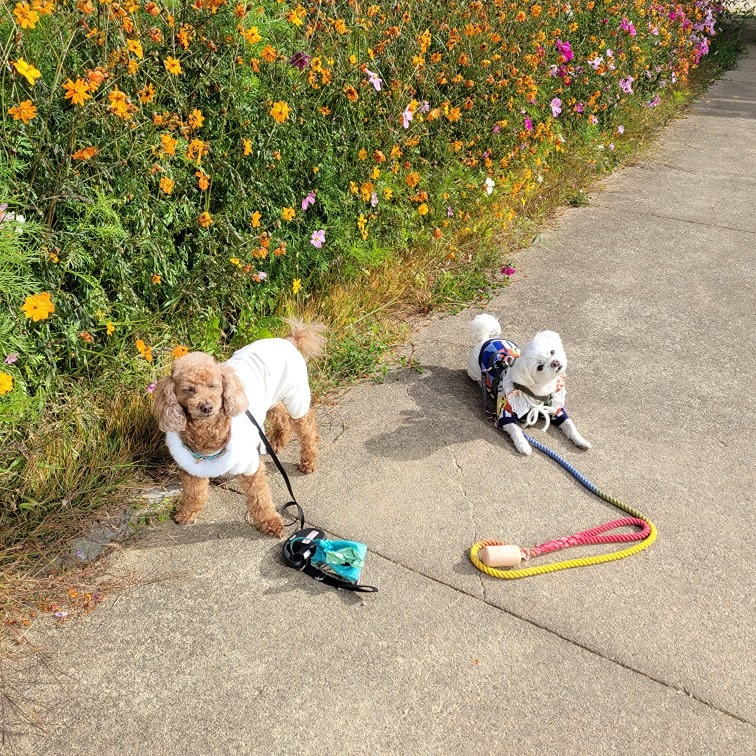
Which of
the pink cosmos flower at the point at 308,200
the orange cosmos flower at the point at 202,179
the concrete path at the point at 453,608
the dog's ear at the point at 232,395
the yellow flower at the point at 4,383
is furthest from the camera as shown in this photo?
the pink cosmos flower at the point at 308,200

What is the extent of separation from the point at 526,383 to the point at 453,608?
4.51 feet

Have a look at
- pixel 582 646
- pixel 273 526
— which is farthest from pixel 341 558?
pixel 582 646

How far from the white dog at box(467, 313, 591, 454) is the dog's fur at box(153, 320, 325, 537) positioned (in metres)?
1.03

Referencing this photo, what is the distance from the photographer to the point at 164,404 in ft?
9.35

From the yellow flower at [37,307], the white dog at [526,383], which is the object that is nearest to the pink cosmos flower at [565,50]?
the white dog at [526,383]

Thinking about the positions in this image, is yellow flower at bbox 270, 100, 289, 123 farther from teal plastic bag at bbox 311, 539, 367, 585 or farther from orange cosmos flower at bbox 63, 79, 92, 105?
teal plastic bag at bbox 311, 539, 367, 585

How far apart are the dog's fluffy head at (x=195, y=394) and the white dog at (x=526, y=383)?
62.9 inches

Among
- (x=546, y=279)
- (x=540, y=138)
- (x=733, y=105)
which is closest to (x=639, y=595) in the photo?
(x=546, y=279)

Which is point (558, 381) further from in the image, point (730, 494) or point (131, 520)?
point (131, 520)

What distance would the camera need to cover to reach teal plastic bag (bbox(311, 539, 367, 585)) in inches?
119

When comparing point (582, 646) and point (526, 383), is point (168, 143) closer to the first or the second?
point (526, 383)

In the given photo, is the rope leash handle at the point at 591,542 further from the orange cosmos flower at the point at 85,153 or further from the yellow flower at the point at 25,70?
the yellow flower at the point at 25,70

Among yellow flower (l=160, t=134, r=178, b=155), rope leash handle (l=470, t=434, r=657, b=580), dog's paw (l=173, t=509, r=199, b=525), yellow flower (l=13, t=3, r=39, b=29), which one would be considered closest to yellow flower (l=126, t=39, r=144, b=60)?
yellow flower (l=160, t=134, r=178, b=155)

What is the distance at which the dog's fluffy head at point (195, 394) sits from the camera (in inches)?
112
